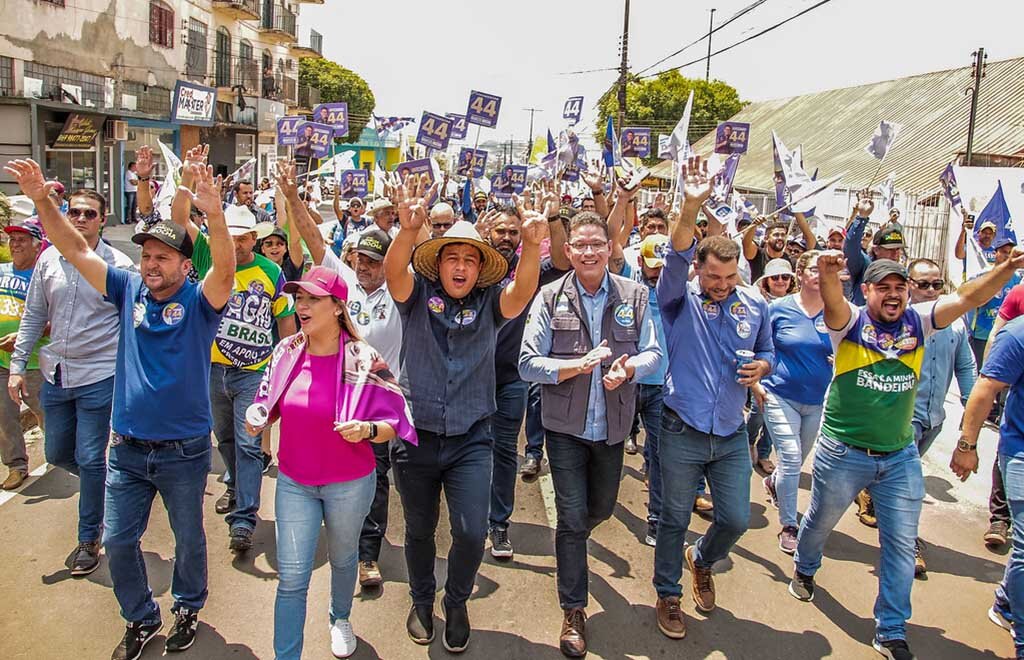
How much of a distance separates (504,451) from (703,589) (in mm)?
1461

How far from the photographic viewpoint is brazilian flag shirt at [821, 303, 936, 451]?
4.21 metres

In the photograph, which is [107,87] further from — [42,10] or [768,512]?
[768,512]

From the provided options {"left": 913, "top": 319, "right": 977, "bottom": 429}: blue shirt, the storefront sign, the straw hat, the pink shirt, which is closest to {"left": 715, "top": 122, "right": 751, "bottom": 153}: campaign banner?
{"left": 913, "top": 319, "right": 977, "bottom": 429}: blue shirt

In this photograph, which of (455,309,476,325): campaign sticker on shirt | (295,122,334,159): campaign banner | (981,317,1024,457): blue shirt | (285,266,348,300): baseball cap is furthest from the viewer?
(295,122,334,159): campaign banner

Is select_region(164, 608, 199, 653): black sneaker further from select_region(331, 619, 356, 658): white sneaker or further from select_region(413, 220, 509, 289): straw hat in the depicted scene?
select_region(413, 220, 509, 289): straw hat

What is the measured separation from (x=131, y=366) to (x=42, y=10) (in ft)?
64.7

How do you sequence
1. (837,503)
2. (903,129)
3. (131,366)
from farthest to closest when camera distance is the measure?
1. (903,129)
2. (837,503)
3. (131,366)

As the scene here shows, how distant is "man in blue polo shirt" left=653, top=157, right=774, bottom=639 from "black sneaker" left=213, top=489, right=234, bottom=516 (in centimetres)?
297

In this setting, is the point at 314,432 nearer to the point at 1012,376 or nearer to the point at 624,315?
the point at 624,315

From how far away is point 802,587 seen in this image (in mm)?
4691

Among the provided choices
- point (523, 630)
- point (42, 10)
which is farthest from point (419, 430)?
point (42, 10)

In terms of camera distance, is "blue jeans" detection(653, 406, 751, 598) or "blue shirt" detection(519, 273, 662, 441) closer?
"blue shirt" detection(519, 273, 662, 441)

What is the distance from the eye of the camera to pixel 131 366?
3809 mm

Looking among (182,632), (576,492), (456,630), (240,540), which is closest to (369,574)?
(456,630)
